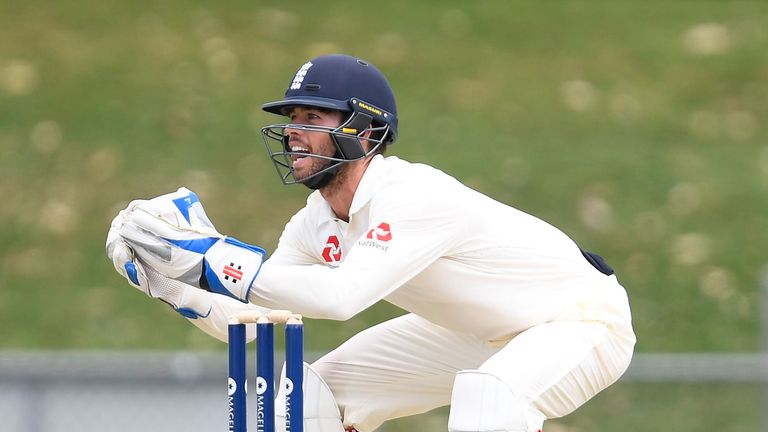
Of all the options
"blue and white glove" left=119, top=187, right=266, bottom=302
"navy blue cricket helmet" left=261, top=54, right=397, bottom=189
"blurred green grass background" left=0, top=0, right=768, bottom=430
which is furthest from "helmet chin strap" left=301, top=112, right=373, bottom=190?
"blurred green grass background" left=0, top=0, right=768, bottom=430

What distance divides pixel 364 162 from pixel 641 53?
6.29m

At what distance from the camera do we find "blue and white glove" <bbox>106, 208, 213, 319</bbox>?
3.53 metres

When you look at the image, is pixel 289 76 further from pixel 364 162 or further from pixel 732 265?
pixel 364 162

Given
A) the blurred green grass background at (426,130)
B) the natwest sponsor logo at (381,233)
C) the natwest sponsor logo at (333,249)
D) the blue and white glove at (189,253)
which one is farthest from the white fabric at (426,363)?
the blurred green grass background at (426,130)

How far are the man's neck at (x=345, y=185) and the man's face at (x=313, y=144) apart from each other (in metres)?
0.08

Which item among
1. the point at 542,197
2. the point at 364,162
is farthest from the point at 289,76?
the point at 364,162

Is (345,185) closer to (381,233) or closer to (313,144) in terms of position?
(313,144)

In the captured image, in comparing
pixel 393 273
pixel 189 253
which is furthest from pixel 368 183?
pixel 189 253

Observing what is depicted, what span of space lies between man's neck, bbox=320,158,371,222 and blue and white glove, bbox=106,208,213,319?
0.51 m

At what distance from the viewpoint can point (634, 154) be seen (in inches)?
343

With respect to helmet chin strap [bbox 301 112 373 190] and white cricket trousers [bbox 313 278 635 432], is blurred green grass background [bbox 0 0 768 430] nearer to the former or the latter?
white cricket trousers [bbox 313 278 635 432]

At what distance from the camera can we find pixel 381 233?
3496mm

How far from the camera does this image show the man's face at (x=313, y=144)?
3748mm

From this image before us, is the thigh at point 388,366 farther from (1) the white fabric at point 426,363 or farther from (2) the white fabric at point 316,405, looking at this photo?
(2) the white fabric at point 316,405
